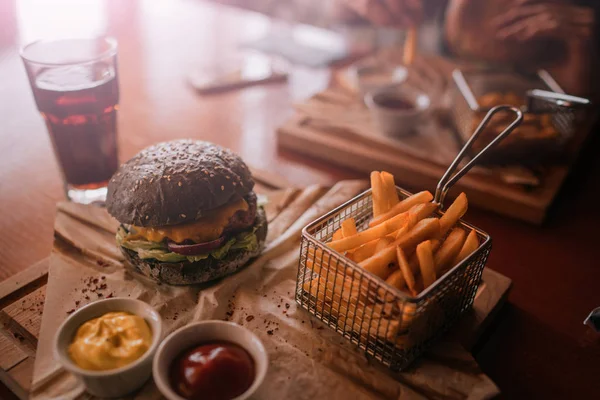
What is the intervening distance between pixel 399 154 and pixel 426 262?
1.30 metres

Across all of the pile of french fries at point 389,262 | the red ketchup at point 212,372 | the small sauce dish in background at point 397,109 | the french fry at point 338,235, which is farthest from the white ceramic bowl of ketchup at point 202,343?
the small sauce dish in background at point 397,109

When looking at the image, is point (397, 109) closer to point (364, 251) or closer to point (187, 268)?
point (364, 251)

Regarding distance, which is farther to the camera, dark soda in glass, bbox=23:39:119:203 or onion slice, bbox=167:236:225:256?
dark soda in glass, bbox=23:39:119:203

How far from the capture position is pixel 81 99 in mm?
2217

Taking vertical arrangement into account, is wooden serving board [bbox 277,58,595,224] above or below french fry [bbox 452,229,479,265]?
below

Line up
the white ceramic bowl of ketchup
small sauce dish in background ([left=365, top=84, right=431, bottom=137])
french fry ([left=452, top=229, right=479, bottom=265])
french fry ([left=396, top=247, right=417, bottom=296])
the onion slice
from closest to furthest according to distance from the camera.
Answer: the white ceramic bowl of ketchup → french fry ([left=396, top=247, right=417, bottom=296]) → french fry ([left=452, top=229, right=479, bottom=265]) → the onion slice → small sauce dish in background ([left=365, top=84, right=431, bottom=137])

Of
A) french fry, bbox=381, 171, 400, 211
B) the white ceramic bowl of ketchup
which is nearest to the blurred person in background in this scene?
french fry, bbox=381, 171, 400, 211

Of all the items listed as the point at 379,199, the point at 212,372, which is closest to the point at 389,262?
the point at 379,199

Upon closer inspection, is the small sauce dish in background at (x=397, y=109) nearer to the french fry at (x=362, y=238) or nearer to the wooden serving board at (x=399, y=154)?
the wooden serving board at (x=399, y=154)

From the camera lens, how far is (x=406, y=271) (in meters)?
1.55

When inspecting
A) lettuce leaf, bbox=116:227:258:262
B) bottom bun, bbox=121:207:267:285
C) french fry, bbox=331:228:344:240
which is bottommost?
bottom bun, bbox=121:207:267:285

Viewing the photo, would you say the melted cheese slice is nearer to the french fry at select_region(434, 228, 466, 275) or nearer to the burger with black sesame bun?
the burger with black sesame bun

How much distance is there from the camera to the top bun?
6.04 feet

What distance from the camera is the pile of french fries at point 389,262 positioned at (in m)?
1.56
